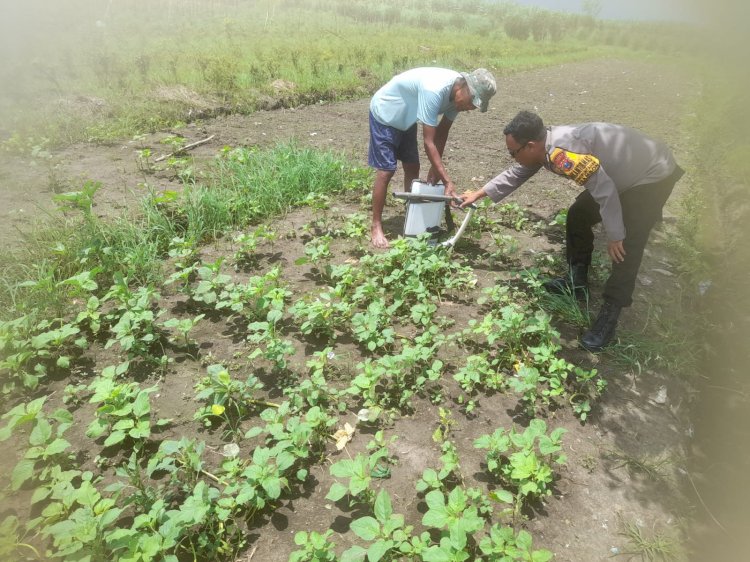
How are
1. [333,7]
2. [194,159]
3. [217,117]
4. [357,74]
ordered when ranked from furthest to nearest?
[333,7]
[357,74]
[217,117]
[194,159]

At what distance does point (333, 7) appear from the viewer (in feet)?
62.1

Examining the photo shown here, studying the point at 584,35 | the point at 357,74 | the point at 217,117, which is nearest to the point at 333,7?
the point at 357,74

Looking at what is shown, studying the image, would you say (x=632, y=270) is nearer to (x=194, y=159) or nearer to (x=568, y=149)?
(x=568, y=149)

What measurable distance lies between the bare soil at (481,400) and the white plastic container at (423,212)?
0.41 metres

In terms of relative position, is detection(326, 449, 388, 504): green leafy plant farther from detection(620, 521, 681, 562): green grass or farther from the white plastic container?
the white plastic container

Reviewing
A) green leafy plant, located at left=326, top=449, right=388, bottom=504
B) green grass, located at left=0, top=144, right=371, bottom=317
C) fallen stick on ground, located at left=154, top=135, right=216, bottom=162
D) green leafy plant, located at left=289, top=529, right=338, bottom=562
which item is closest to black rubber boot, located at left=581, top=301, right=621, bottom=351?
green leafy plant, located at left=326, top=449, right=388, bottom=504

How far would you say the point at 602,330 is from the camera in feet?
9.46

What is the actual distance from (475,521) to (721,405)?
90.5 inches

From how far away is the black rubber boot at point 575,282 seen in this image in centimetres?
326

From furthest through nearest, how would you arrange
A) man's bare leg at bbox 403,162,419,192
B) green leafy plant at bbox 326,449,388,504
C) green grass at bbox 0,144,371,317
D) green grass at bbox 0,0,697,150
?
green grass at bbox 0,0,697,150, man's bare leg at bbox 403,162,419,192, green grass at bbox 0,144,371,317, green leafy plant at bbox 326,449,388,504

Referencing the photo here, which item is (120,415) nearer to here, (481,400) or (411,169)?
(481,400)

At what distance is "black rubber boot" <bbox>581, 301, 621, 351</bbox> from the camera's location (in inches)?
112

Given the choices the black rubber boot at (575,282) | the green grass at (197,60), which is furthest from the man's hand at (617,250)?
the green grass at (197,60)

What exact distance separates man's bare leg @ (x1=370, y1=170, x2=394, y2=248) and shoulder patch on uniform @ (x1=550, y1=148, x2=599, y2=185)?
1.57 metres
